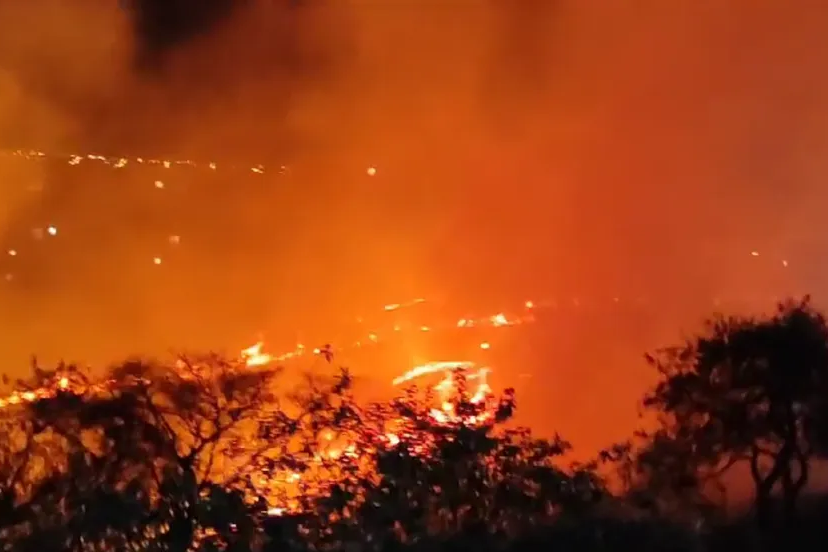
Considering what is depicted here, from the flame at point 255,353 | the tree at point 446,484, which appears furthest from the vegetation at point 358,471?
the flame at point 255,353

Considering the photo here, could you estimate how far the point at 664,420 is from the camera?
16562mm

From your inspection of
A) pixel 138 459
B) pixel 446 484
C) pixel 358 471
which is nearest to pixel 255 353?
pixel 138 459

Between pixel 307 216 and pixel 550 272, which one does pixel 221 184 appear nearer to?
pixel 307 216

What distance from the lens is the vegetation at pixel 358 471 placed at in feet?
37.1

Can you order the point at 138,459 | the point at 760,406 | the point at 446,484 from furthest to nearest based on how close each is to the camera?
the point at 760,406 < the point at 138,459 < the point at 446,484

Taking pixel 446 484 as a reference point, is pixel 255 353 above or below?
above

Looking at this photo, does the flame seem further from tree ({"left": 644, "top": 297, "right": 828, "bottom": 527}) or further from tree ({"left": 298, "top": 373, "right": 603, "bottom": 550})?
tree ({"left": 298, "top": 373, "right": 603, "bottom": 550})

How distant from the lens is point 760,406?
15.2m

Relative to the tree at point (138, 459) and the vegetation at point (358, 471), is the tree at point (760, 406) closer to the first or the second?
the vegetation at point (358, 471)

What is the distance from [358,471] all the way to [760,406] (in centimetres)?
669

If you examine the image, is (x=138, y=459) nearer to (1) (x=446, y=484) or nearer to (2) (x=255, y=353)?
(1) (x=446, y=484)

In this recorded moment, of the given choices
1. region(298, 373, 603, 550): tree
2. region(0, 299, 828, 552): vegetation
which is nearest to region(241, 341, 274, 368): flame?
region(0, 299, 828, 552): vegetation

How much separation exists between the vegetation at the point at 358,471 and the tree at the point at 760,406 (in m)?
0.03

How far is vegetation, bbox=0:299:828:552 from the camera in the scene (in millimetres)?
11297
